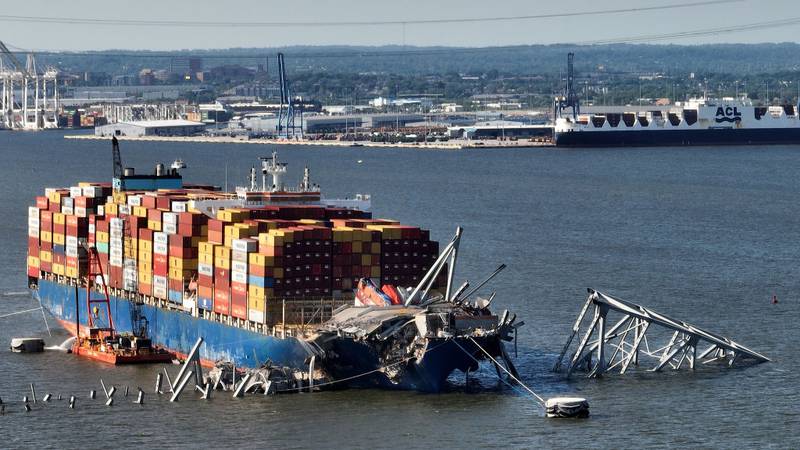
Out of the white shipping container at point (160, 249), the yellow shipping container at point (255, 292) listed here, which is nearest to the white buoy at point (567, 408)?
the yellow shipping container at point (255, 292)

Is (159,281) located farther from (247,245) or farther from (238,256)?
(247,245)

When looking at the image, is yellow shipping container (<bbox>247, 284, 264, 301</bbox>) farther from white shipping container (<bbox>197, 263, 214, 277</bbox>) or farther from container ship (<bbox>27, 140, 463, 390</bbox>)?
white shipping container (<bbox>197, 263, 214, 277</bbox>)

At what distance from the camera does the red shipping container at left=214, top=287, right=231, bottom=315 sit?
4672 cm

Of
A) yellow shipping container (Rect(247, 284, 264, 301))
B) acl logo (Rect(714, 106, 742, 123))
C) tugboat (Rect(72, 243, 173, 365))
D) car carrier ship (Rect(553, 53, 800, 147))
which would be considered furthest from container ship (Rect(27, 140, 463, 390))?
acl logo (Rect(714, 106, 742, 123))

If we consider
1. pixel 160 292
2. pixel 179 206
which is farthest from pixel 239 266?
pixel 179 206

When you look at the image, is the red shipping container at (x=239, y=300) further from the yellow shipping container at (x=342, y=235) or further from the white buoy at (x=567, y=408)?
the white buoy at (x=567, y=408)

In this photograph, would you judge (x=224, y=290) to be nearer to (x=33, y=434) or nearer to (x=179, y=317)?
(x=179, y=317)

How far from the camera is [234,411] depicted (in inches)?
1624

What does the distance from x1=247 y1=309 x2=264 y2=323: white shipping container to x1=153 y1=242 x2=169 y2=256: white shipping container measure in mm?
5969

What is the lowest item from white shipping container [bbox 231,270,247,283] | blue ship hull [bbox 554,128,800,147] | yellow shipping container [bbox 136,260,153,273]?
blue ship hull [bbox 554,128,800,147]

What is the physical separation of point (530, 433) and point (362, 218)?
44.7ft

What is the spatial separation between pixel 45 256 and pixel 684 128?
132041 millimetres

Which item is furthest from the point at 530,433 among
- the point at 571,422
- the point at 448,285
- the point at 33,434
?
the point at 33,434

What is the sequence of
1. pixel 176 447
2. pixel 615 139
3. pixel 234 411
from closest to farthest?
pixel 176 447 → pixel 234 411 → pixel 615 139
